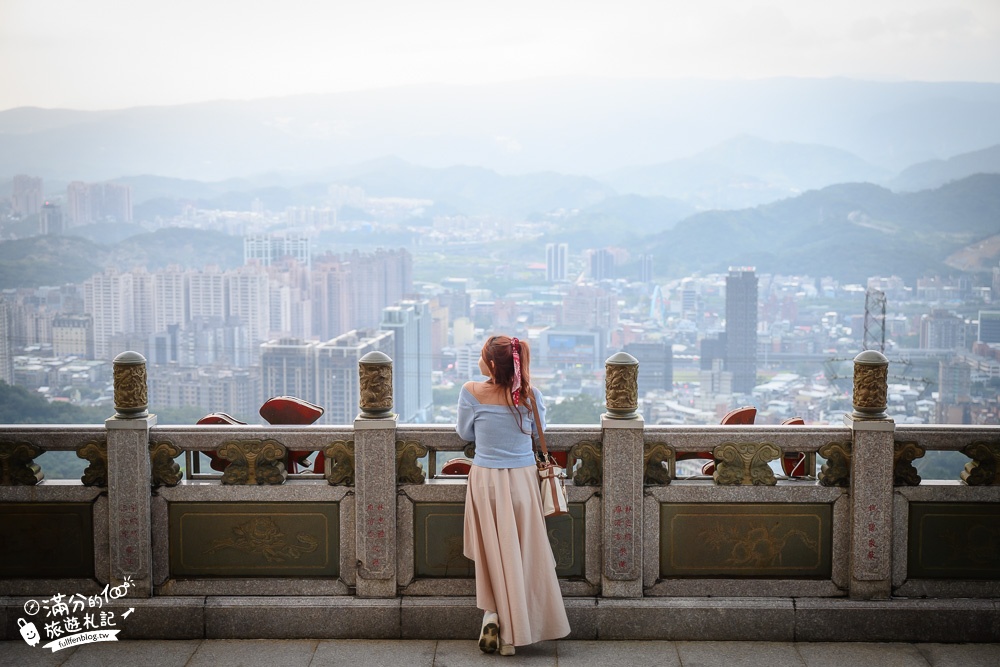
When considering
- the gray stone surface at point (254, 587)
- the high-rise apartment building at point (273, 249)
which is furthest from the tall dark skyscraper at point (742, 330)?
the gray stone surface at point (254, 587)

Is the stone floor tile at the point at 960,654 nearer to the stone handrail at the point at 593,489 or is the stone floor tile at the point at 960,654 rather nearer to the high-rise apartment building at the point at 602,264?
the stone handrail at the point at 593,489

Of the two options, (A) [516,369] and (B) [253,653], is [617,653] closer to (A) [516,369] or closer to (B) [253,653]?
(A) [516,369]

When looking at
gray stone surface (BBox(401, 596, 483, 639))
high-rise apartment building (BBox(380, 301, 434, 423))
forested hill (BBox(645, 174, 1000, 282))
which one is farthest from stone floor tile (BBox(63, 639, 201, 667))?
forested hill (BBox(645, 174, 1000, 282))

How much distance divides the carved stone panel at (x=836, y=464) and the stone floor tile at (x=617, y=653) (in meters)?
0.84

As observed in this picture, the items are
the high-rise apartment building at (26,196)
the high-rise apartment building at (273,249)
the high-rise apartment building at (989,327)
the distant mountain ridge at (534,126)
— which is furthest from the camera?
the distant mountain ridge at (534,126)

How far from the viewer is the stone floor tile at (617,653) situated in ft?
10.9

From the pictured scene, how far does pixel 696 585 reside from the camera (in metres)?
3.57

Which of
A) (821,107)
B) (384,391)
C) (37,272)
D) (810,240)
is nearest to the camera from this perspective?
(384,391)

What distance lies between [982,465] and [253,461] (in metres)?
2.71

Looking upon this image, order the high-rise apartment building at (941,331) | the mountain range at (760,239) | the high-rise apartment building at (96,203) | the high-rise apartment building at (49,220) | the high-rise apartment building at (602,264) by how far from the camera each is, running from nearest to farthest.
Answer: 1. the high-rise apartment building at (941,331)
2. the mountain range at (760,239)
3. the high-rise apartment building at (49,220)
4. the high-rise apartment building at (96,203)
5. the high-rise apartment building at (602,264)

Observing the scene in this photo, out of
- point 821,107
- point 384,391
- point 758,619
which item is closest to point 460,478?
point 384,391

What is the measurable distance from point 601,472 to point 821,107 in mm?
46487

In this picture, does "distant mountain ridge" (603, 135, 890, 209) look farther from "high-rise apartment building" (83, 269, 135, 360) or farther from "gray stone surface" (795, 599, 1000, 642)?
"gray stone surface" (795, 599, 1000, 642)

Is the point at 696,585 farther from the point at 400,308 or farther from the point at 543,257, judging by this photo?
the point at 543,257
